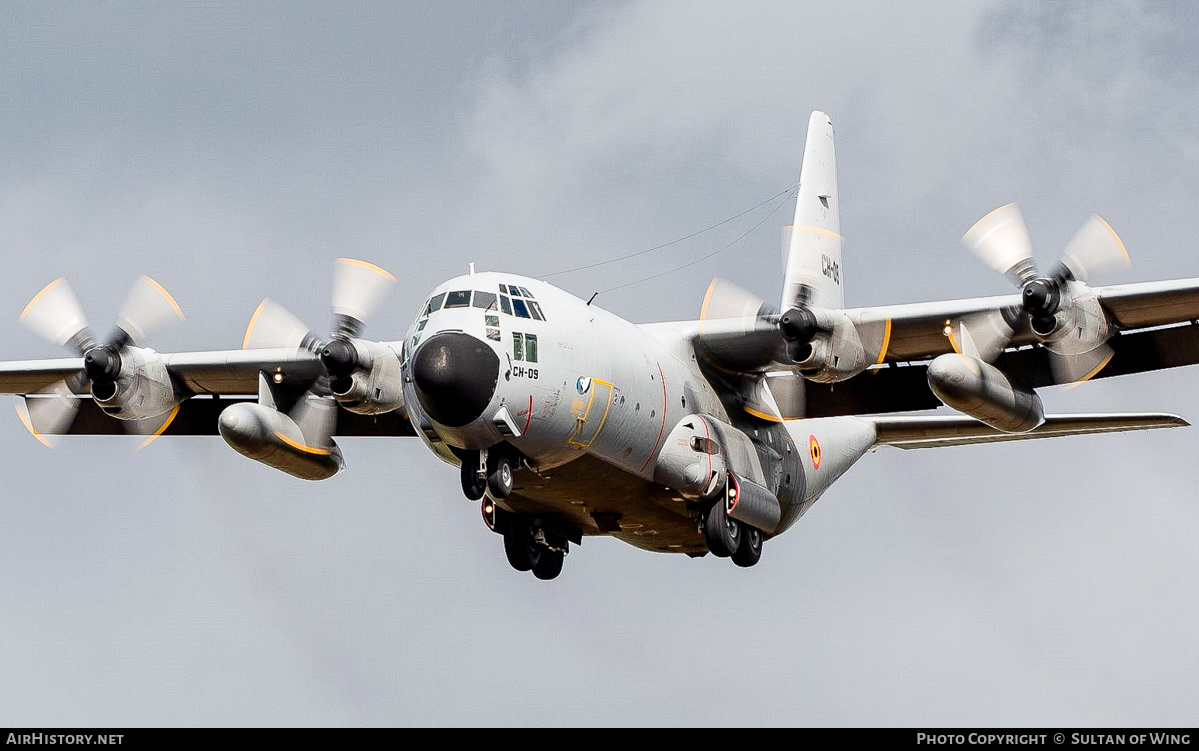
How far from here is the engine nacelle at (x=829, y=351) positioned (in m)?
22.1

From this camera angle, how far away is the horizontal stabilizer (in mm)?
25016

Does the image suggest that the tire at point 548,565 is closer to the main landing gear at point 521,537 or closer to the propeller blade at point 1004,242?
the main landing gear at point 521,537

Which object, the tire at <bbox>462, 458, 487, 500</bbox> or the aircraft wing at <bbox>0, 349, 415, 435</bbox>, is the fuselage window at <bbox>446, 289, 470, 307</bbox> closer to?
the tire at <bbox>462, 458, 487, 500</bbox>

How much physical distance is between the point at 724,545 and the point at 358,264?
6.31m

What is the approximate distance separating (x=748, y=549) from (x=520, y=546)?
324 cm

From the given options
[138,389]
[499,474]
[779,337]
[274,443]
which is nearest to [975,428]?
[779,337]

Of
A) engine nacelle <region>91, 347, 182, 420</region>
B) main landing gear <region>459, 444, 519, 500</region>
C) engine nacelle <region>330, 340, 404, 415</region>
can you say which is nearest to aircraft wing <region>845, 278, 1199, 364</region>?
main landing gear <region>459, 444, 519, 500</region>

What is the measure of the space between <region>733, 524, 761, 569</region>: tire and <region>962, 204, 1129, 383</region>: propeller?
12.9 ft

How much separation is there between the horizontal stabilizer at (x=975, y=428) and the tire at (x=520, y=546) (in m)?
6.37

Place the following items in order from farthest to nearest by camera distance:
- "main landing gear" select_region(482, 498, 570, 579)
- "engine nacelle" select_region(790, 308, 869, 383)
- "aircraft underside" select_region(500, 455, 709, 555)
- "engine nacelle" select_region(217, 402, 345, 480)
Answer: "main landing gear" select_region(482, 498, 570, 579) → "engine nacelle" select_region(217, 402, 345, 480) → "engine nacelle" select_region(790, 308, 869, 383) → "aircraft underside" select_region(500, 455, 709, 555)

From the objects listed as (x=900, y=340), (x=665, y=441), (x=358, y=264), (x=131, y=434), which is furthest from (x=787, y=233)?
(x=131, y=434)

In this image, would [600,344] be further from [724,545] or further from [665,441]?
Result: [724,545]

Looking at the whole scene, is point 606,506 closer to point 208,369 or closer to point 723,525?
point 723,525
